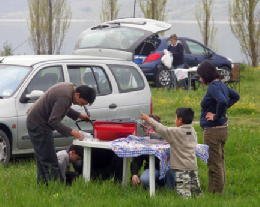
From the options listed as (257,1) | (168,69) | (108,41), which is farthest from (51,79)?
(257,1)

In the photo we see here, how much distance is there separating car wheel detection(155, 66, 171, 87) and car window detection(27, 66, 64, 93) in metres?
11.3

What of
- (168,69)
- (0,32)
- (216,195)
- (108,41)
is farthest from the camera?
(0,32)

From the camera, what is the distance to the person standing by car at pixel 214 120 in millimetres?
9672

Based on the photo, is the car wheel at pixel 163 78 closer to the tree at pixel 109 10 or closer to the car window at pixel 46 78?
the car window at pixel 46 78

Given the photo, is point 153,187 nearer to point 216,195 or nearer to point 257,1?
point 216,195

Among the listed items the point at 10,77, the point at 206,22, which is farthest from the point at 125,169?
the point at 206,22

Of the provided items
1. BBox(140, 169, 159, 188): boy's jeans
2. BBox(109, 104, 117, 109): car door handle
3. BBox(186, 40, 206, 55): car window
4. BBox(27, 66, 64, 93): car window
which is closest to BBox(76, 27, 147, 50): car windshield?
BBox(186, 40, 206, 55): car window

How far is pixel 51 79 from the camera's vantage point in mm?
12758

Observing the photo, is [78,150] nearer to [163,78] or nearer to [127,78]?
[127,78]

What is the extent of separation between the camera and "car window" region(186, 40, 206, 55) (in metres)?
25.3

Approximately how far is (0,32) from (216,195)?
196ft

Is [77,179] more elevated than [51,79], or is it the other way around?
[51,79]

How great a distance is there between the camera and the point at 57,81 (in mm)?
12789

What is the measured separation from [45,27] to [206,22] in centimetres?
901
